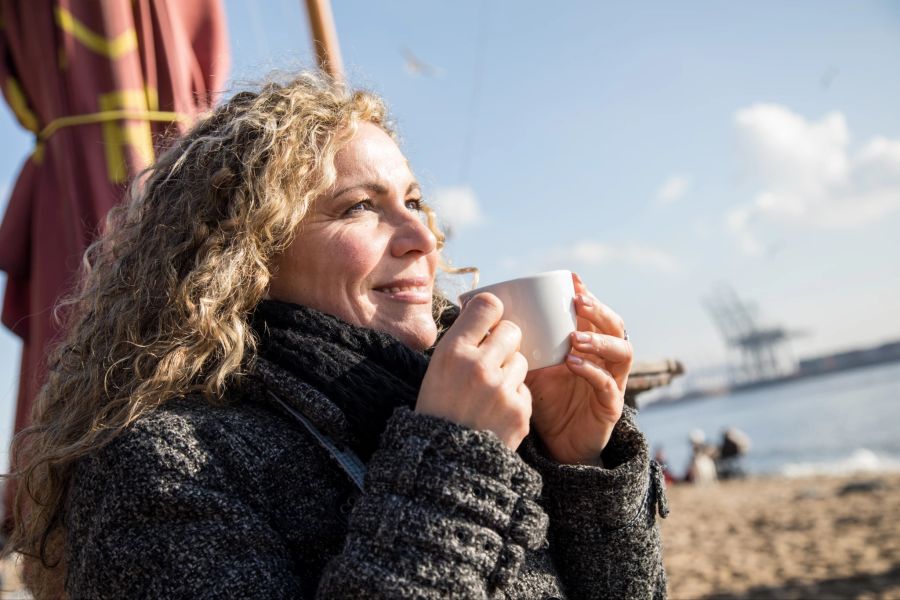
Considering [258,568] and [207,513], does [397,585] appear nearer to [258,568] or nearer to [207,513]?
[258,568]

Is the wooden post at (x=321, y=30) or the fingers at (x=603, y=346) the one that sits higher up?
the wooden post at (x=321, y=30)

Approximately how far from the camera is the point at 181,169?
1.61 metres

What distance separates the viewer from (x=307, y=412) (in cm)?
128

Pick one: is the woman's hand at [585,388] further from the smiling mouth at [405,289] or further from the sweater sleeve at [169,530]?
the sweater sleeve at [169,530]

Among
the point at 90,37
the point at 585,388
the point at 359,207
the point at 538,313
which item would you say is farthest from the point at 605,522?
the point at 90,37

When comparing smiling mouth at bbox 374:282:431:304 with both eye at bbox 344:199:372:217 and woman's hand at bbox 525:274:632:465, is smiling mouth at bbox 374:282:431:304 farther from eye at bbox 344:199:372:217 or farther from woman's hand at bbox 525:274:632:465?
woman's hand at bbox 525:274:632:465

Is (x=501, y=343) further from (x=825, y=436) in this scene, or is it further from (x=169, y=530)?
(x=825, y=436)

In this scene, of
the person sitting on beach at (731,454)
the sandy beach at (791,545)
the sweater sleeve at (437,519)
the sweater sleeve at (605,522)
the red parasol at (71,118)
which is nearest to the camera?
the sweater sleeve at (437,519)

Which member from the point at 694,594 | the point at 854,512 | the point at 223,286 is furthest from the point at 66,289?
the point at 854,512

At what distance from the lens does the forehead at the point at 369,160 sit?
1595 millimetres

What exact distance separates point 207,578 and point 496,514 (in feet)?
1.48

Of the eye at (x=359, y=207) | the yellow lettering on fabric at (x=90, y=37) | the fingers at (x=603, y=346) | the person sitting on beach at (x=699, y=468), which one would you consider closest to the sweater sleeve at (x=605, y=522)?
the fingers at (x=603, y=346)

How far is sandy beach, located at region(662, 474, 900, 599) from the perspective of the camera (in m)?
5.43

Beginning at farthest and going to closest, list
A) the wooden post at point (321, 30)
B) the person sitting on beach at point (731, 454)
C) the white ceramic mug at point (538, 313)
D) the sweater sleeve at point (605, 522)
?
the person sitting on beach at point (731, 454)
the wooden post at point (321, 30)
the sweater sleeve at point (605, 522)
the white ceramic mug at point (538, 313)
